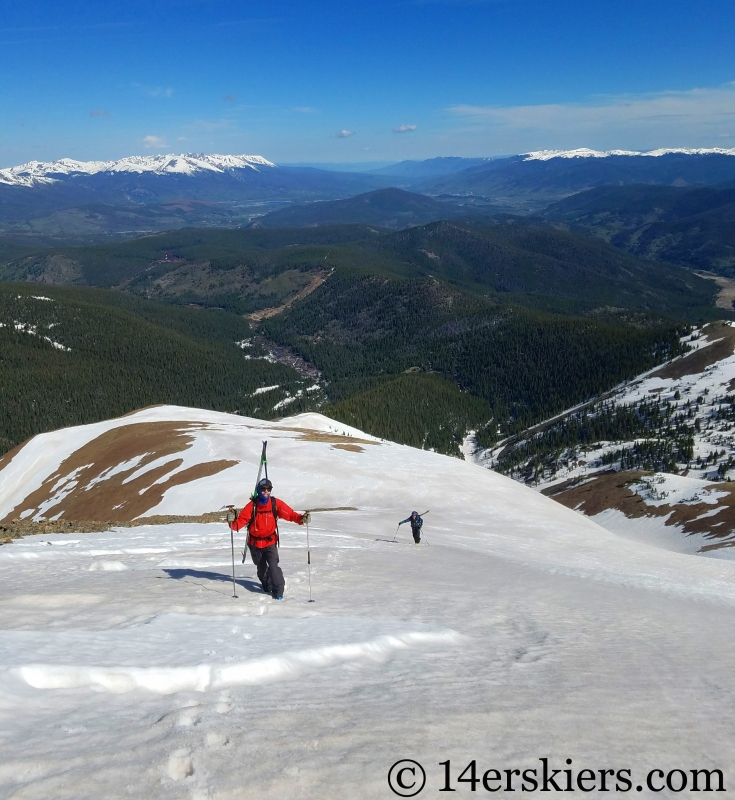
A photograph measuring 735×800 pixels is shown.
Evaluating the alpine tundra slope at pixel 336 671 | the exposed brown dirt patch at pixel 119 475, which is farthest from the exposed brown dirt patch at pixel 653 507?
the exposed brown dirt patch at pixel 119 475

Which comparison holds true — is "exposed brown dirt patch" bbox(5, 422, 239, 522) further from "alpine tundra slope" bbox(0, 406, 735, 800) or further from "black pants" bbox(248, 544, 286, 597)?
"black pants" bbox(248, 544, 286, 597)

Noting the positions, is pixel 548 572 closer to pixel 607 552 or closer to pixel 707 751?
pixel 607 552

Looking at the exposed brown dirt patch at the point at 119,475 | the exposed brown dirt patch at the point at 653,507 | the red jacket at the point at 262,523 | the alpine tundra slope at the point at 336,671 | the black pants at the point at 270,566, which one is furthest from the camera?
the exposed brown dirt patch at the point at 653,507

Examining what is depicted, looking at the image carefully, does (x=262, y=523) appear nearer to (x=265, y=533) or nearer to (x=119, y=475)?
(x=265, y=533)

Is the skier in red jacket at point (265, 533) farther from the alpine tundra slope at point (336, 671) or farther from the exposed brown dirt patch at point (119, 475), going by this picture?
the exposed brown dirt patch at point (119, 475)

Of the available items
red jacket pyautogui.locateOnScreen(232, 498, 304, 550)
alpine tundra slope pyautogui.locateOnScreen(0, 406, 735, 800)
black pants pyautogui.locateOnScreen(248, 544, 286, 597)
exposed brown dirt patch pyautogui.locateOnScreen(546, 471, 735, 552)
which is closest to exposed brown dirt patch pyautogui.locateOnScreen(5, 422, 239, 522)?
alpine tundra slope pyautogui.locateOnScreen(0, 406, 735, 800)

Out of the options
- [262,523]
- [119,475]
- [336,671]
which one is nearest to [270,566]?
[262,523]
